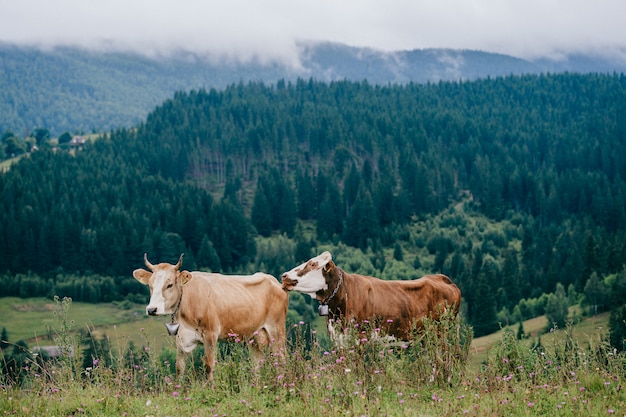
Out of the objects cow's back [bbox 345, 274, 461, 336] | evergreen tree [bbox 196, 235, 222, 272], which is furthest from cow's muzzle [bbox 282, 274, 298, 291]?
evergreen tree [bbox 196, 235, 222, 272]

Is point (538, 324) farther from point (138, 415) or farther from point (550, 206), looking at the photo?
point (138, 415)

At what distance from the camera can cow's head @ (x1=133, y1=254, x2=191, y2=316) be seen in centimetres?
1371

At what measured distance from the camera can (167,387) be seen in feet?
41.9

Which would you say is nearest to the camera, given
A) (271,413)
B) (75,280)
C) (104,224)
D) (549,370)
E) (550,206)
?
(271,413)

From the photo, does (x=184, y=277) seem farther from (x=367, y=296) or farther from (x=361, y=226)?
(x=361, y=226)

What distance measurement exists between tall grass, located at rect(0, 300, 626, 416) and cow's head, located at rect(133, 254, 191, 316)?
97 centimetres

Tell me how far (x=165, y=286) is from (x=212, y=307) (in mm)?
1262

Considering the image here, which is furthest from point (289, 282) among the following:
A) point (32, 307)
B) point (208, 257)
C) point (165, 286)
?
point (208, 257)

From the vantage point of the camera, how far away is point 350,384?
36.7 ft

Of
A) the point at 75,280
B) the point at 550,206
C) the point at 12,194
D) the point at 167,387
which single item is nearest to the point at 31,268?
the point at 75,280

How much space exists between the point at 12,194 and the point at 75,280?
50.3 meters

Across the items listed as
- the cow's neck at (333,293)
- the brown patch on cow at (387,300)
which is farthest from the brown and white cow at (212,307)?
the brown patch on cow at (387,300)

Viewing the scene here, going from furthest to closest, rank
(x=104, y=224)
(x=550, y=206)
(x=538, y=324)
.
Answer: (x=550, y=206) → (x=104, y=224) → (x=538, y=324)

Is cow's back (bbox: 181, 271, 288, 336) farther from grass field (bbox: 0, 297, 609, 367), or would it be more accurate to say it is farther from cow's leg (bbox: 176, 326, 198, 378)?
grass field (bbox: 0, 297, 609, 367)
